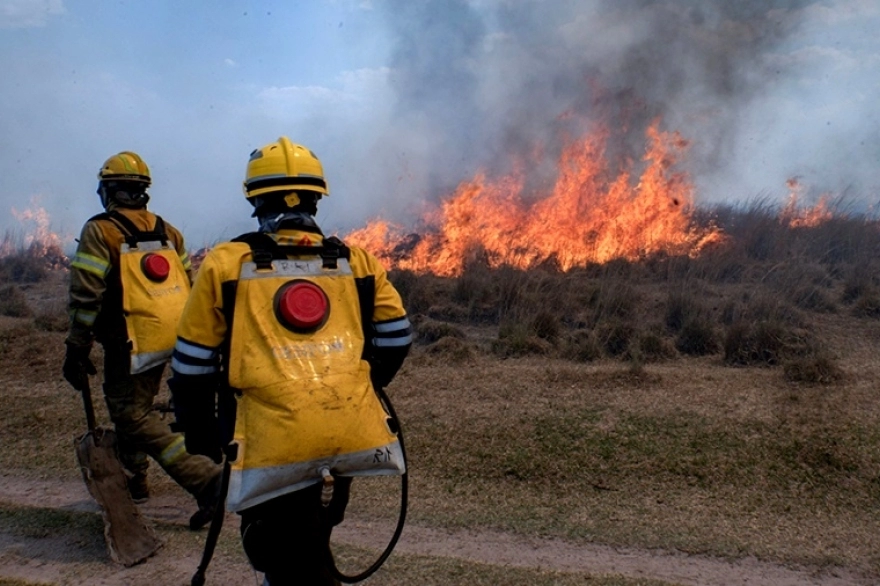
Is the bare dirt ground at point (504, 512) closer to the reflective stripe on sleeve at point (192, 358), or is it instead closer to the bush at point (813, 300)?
the reflective stripe on sleeve at point (192, 358)

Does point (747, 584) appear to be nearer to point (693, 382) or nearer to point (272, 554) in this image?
point (272, 554)

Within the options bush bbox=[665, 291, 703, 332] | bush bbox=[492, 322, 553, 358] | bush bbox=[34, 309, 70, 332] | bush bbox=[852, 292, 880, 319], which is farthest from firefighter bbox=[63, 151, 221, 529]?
bush bbox=[852, 292, 880, 319]

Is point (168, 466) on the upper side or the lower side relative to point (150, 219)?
lower

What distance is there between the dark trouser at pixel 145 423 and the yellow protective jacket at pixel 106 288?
0.18m

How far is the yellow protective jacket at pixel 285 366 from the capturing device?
2607 millimetres

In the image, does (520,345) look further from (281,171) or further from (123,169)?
(281,171)

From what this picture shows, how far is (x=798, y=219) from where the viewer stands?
17797 mm

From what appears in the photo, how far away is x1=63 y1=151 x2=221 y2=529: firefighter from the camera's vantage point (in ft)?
14.9

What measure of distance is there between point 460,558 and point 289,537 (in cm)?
180

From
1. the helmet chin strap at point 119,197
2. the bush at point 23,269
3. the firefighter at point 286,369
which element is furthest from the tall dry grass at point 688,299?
the bush at point 23,269

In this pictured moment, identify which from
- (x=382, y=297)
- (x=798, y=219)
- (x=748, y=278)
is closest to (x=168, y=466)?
(x=382, y=297)

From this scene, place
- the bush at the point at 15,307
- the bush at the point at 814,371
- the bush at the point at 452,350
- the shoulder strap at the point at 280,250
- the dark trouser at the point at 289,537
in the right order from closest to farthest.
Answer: the shoulder strap at the point at 280,250, the dark trouser at the point at 289,537, the bush at the point at 814,371, the bush at the point at 452,350, the bush at the point at 15,307

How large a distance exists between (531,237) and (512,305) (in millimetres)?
4376

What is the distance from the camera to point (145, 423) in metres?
4.82
